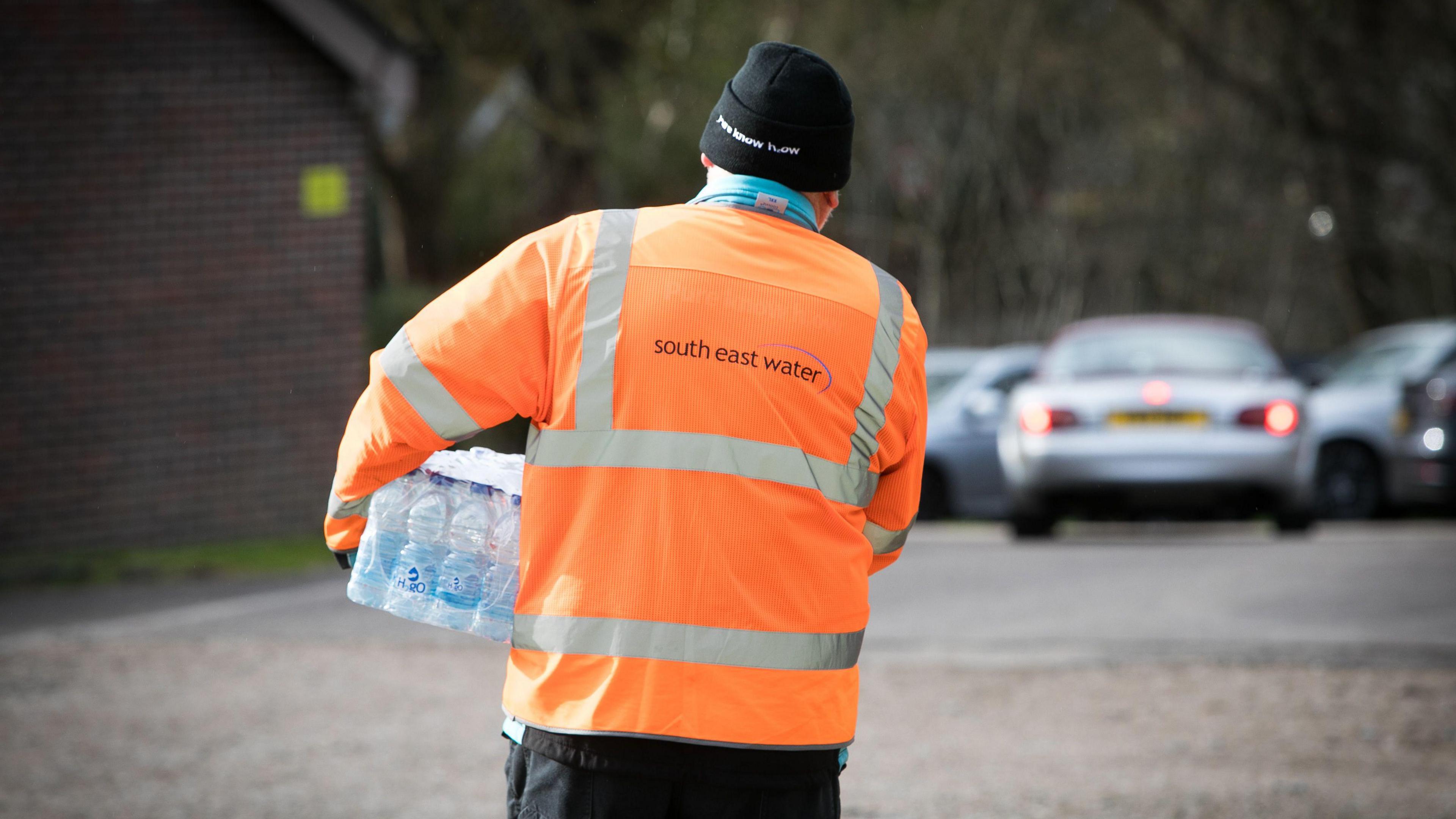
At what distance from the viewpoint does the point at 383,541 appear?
2736 mm

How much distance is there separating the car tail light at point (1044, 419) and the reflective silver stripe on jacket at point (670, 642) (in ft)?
29.5

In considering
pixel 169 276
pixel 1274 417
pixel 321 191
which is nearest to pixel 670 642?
pixel 1274 417

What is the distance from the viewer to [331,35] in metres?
12.6

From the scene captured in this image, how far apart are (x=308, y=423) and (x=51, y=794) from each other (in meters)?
7.71

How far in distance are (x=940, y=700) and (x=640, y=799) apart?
4.69 m

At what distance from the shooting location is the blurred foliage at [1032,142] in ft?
59.2

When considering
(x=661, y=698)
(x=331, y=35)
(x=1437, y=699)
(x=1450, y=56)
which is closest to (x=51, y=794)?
(x=661, y=698)

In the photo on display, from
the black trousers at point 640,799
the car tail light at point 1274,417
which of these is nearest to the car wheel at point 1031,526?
the car tail light at point 1274,417

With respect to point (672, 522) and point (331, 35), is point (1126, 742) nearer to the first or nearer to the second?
point (672, 522)

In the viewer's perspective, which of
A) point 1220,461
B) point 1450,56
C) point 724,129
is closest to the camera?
point 724,129

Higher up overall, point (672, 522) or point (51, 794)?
point (672, 522)

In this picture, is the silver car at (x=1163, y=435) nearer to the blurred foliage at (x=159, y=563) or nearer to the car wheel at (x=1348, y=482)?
the car wheel at (x=1348, y=482)

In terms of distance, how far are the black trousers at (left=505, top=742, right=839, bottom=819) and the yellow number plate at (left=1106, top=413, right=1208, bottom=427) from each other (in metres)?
8.98

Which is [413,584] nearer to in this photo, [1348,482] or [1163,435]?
[1163,435]
